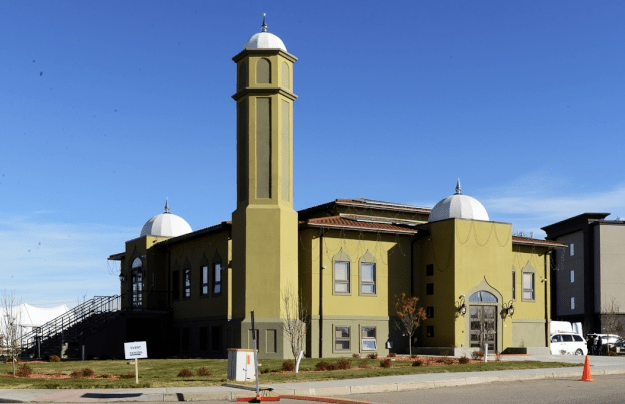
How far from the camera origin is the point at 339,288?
3844 centimetres

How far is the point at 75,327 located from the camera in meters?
44.9

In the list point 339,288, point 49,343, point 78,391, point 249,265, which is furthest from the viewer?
point 49,343

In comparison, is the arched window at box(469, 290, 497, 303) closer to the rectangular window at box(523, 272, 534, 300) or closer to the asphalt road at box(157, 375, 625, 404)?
the rectangular window at box(523, 272, 534, 300)

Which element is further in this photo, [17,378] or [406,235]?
[406,235]

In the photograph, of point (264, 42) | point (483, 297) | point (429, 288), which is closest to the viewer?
point (264, 42)

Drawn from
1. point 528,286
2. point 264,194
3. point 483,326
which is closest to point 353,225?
point 264,194

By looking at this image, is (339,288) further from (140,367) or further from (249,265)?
(140,367)

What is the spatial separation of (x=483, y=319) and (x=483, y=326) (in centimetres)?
35

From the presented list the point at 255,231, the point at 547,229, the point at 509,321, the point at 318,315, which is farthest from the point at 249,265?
the point at 547,229

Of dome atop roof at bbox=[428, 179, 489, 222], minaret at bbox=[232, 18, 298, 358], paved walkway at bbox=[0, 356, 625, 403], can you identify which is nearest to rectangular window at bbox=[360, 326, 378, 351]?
minaret at bbox=[232, 18, 298, 358]

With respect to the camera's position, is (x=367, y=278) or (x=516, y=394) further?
(x=367, y=278)

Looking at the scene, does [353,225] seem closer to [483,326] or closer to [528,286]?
[483,326]

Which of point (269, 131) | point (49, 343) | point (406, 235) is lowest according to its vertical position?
point (49, 343)

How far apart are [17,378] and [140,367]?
6031 millimetres
